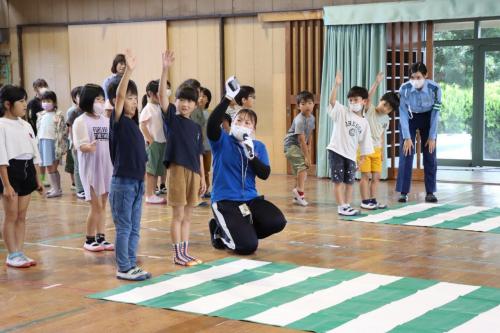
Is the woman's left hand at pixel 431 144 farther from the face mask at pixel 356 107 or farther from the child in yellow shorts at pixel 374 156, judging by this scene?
the face mask at pixel 356 107

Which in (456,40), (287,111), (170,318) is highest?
(456,40)

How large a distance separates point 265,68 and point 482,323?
765 cm

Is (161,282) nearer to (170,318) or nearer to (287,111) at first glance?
(170,318)

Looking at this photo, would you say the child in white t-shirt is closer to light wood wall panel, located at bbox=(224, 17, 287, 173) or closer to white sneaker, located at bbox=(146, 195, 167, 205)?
white sneaker, located at bbox=(146, 195, 167, 205)

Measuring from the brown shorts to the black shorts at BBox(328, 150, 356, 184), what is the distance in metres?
2.22

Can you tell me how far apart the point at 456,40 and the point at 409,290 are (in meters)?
7.79

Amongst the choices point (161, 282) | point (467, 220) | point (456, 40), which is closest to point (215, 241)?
point (161, 282)

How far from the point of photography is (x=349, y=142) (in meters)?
6.90

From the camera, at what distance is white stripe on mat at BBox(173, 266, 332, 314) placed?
157 inches

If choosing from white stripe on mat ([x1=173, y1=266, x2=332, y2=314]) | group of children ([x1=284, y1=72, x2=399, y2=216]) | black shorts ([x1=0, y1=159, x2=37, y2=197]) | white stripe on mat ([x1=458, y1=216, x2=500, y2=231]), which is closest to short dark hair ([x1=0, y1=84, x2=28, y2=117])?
black shorts ([x1=0, y1=159, x2=37, y2=197])

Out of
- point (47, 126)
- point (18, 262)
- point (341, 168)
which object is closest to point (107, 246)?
point (18, 262)

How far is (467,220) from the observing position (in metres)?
6.67

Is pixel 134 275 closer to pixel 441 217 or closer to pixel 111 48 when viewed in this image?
pixel 441 217

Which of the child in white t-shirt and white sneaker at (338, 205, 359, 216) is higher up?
the child in white t-shirt
